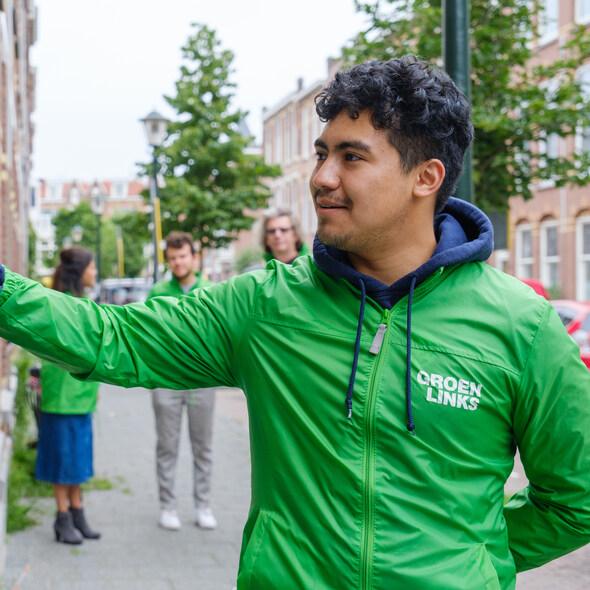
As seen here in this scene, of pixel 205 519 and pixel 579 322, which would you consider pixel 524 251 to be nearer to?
pixel 579 322

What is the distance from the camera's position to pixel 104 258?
7650cm

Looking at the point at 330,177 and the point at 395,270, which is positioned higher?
the point at 330,177

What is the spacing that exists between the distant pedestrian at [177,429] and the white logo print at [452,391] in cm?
429

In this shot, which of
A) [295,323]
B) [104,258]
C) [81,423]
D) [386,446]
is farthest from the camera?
[104,258]

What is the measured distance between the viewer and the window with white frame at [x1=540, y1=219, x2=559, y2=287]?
2523 centimetres

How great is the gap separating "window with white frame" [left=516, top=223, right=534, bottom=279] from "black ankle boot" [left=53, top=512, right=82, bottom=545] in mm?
22736

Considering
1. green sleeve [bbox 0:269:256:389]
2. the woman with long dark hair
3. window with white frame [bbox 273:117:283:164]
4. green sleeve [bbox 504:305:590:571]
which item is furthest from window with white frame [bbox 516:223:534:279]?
window with white frame [bbox 273:117:283:164]

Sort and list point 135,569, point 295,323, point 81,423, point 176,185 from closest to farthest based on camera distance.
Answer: point 295,323 → point 135,569 → point 81,423 → point 176,185

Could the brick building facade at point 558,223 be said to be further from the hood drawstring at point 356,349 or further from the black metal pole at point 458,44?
the hood drawstring at point 356,349

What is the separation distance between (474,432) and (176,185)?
19965 millimetres

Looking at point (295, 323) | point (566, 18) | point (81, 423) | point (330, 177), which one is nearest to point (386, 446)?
point (295, 323)

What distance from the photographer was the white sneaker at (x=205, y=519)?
19.6 feet

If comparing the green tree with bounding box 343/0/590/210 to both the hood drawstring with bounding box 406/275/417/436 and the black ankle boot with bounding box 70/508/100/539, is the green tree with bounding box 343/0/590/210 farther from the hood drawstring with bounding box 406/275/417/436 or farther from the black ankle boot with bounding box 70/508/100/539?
the hood drawstring with bounding box 406/275/417/436

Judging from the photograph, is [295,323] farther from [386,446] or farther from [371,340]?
[386,446]
